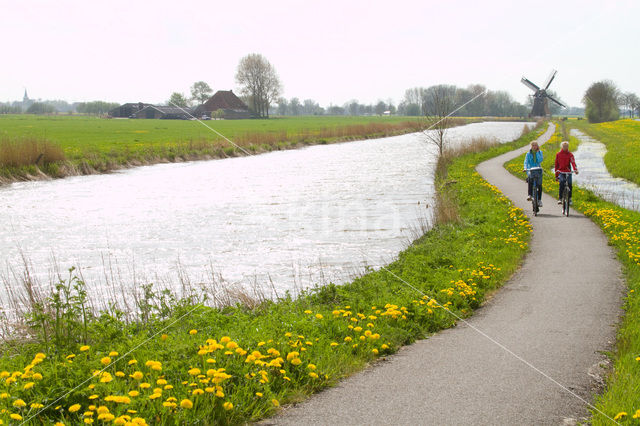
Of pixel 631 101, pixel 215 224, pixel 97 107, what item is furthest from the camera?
pixel 631 101

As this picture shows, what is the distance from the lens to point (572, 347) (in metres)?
6.64

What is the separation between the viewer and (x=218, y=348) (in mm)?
5332

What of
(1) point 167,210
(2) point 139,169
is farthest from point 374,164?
(1) point 167,210

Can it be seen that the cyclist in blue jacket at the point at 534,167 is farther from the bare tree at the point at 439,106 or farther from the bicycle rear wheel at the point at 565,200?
the bare tree at the point at 439,106

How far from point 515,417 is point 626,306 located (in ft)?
13.8

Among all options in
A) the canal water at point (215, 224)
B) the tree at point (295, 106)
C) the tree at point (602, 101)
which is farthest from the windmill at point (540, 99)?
the canal water at point (215, 224)

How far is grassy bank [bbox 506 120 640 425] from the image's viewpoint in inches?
190

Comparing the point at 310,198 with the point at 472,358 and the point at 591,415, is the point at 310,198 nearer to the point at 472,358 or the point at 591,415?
the point at 472,358

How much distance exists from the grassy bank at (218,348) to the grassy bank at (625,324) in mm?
2087

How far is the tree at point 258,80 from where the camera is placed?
766 inches

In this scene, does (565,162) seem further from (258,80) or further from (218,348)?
(218,348)

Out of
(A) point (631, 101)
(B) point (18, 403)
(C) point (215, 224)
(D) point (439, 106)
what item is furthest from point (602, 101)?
(B) point (18, 403)

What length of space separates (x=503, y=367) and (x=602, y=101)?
408 ft

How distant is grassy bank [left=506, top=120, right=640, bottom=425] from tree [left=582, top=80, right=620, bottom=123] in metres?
110
